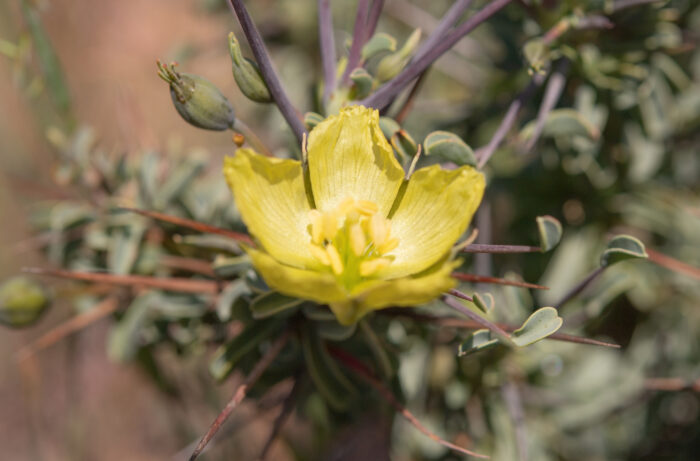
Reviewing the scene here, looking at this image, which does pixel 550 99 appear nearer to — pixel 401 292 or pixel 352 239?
pixel 352 239

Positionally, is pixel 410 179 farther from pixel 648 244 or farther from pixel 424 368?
pixel 648 244

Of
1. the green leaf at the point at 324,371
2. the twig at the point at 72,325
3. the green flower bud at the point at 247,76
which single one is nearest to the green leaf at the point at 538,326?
the green leaf at the point at 324,371

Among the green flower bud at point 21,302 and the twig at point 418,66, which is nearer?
the twig at point 418,66

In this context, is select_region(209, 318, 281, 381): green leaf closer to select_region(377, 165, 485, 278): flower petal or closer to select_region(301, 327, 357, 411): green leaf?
select_region(301, 327, 357, 411): green leaf

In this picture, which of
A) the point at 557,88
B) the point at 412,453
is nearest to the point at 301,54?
the point at 557,88

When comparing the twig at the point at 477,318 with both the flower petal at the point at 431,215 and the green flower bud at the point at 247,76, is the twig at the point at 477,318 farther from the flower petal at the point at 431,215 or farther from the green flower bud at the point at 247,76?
the green flower bud at the point at 247,76
